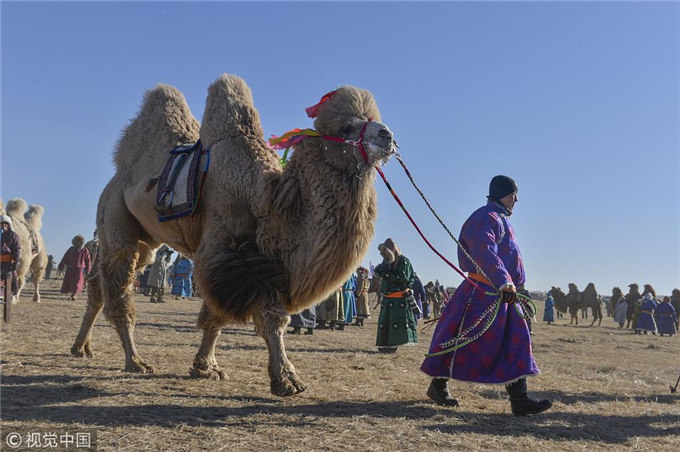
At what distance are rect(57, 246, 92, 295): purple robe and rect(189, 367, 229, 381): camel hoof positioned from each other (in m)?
15.9

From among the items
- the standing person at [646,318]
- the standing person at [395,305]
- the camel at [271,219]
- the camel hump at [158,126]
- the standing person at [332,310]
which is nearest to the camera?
the camel at [271,219]

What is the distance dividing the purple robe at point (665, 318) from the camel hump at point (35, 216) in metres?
26.3

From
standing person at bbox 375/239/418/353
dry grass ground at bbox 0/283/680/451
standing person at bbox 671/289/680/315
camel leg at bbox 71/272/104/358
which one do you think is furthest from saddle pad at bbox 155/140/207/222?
standing person at bbox 671/289/680/315

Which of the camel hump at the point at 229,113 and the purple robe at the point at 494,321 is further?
the camel hump at the point at 229,113

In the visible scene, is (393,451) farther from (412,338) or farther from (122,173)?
(412,338)

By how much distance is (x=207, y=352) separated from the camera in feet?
19.9

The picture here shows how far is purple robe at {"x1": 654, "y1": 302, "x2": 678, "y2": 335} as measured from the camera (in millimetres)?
28062

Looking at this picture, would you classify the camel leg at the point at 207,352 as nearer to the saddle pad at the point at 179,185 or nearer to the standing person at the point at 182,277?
the saddle pad at the point at 179,185

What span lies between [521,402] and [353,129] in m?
2.70

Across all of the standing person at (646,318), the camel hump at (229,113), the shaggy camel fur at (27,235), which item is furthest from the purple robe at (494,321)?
the standing person at (646,318)

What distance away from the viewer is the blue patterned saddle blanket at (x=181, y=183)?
5734mm

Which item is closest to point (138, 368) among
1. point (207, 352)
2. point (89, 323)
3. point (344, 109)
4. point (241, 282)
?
point (207, 352)

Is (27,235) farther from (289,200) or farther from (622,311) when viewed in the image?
(622,311)

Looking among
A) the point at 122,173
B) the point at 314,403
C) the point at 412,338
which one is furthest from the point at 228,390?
the point at 412,338
